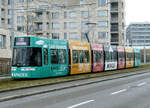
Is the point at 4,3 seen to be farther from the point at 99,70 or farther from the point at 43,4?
the point at 99,70

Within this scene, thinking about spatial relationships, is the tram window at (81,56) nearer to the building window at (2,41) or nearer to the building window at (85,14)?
the building window at (2,41)

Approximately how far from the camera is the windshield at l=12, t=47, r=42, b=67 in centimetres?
1891

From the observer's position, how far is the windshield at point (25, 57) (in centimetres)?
1891

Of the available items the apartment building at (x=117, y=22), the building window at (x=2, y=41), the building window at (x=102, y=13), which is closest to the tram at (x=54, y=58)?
the building window at (x=2, y=41)

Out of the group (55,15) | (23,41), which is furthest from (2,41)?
(55,15)

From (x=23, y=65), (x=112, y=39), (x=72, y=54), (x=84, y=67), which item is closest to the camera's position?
(x=23, y=65)

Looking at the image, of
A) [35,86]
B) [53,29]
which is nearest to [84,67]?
[35,86]

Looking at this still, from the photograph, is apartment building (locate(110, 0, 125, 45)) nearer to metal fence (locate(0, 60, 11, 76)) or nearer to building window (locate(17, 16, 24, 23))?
building window (locate(17, 16, 24, 23))

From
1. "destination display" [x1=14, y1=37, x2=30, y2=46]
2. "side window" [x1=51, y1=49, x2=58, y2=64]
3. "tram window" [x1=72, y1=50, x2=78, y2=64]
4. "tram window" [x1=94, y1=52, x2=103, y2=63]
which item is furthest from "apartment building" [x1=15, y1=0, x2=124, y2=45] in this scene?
"destination display" [x1=14, y1=37, x2=30, y2=46]

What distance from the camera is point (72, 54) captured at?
23.5 m

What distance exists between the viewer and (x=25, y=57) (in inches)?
746

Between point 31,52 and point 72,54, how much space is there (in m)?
5.35

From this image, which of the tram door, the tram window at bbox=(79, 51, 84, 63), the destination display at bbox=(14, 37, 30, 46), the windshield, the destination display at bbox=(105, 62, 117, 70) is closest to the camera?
the windshield

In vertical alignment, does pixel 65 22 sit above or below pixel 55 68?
above
